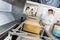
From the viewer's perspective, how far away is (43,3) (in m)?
1.31

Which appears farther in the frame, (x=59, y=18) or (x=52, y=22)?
(x=59, y=18)

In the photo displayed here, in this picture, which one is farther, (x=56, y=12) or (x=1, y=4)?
(x=1, y=4)

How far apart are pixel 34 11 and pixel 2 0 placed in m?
0.40

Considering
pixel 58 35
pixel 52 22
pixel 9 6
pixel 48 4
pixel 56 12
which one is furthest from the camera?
pixel 9 6

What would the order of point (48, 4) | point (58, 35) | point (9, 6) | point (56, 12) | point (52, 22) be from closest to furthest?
point (58, 35) < point (52, 22) < point (56, 12) < point (48, 4) < point (9, 6)

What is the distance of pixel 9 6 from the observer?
142 centimetres

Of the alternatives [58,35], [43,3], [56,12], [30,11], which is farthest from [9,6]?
[58,35]

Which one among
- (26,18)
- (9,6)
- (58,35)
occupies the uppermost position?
(9,6)

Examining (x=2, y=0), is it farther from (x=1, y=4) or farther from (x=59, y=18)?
(x=59, y=18)

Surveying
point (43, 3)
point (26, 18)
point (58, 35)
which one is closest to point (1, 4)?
point (26, 18)

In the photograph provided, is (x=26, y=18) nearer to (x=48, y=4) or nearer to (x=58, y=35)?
(x=48, y=4)

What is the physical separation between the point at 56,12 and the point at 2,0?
2.09 ft

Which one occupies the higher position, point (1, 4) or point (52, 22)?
point (1, 4)

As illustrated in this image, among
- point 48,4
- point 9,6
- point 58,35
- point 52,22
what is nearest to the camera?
point 58,35
